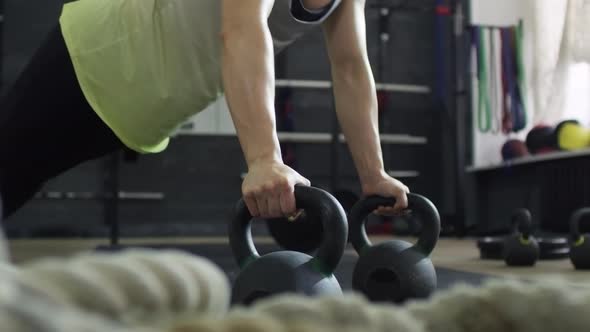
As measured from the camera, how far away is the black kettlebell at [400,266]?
103cm

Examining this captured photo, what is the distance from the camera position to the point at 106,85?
1330 mm

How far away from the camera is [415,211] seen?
3.76 ft

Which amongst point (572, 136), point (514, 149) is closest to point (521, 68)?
point (514, 149)

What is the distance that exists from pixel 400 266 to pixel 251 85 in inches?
14.6

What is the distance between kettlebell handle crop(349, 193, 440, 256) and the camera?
1.10m

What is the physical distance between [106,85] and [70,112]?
0.10 metres

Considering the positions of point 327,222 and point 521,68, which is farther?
point 521,68

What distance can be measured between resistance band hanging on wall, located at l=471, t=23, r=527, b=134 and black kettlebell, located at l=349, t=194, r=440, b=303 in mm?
3786

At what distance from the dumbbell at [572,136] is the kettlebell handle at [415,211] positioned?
307cm

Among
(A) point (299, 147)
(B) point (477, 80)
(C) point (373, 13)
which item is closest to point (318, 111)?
(A) point (299, 147)

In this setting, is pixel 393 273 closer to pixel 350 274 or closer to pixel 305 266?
pixel 305 266

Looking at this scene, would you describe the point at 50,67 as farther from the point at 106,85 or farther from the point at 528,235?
the point at 528,235

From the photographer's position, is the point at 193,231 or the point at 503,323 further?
the point at 193,231

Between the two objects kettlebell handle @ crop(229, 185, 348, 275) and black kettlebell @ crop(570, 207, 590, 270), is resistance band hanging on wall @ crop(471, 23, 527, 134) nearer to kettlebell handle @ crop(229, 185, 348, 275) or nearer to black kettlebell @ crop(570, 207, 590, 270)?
black kettlebell @ crop(570, 207, 590, 270)
